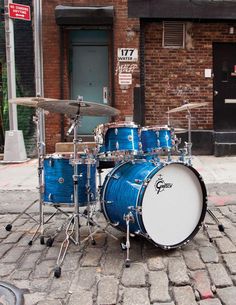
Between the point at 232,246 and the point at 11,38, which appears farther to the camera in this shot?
the point at 11,38

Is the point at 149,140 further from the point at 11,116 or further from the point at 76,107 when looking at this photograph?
the point at 11,116

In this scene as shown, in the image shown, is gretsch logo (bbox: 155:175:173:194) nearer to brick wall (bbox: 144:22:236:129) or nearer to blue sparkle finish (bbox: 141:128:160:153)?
Answer: blue sparkle finish (bbox: 141:128:160:153)

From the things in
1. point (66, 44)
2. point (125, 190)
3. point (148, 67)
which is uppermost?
point (66, 44)

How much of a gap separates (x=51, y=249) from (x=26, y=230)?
0.83 metres

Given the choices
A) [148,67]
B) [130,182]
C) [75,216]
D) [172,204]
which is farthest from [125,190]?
[148,67]

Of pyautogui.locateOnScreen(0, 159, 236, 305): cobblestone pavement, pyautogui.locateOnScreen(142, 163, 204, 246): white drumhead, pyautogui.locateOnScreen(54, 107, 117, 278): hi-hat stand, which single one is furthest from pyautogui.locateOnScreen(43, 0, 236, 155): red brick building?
pyautogui.locateOnScreen(142, 163, 204, 246): white drumhead

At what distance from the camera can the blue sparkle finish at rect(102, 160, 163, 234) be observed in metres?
4.12

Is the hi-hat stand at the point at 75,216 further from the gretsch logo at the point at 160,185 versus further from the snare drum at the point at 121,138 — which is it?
the gretsch logo at the point at 160,185

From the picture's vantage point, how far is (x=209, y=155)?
10531 mm

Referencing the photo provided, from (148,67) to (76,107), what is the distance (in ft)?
21.2

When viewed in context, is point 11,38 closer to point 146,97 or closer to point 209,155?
point 146,97

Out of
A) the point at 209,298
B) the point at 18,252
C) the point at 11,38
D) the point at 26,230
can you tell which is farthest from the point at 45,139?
the point at 209,298

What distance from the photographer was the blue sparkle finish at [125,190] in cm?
412

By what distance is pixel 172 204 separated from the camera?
4352 mm
